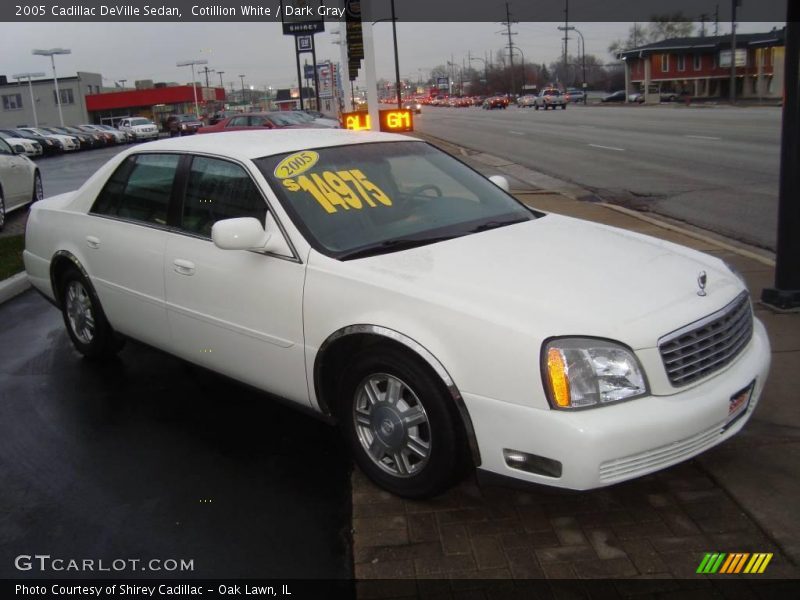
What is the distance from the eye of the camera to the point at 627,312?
3.14 m

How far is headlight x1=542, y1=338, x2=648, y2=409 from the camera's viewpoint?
296 cm

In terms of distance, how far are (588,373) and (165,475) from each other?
2.19 m

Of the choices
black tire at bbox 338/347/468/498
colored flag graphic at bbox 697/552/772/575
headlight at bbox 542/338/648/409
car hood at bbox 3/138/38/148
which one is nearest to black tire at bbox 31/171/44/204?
black tire at bbox 338/347/468/498

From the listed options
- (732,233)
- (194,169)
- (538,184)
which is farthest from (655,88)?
(194,169)

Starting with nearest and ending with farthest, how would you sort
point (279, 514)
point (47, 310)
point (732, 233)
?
point (279, 514)
point (47, 310)
point (732, 233)

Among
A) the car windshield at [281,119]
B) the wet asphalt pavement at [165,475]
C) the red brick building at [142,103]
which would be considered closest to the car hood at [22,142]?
the car windshield at [281,119]

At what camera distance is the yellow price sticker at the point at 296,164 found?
4.15 m

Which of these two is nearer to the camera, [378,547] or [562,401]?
[562,401]

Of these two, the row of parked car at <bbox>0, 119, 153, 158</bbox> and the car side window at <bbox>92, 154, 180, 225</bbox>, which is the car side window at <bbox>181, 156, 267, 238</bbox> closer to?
the car side window at <bbox>92, 154, 180, 225</bbox>

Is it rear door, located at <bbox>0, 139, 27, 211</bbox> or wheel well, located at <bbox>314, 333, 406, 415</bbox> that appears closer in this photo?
wheel well, located at <bbox>314, 333, 406, 415</bbox>

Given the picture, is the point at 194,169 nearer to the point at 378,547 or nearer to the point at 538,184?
the point at 378,547

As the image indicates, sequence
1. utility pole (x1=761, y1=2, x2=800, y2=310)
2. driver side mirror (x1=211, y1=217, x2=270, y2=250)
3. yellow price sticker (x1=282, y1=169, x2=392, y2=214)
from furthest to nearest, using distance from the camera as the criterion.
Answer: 1. utility pole (x1=761, y1=2, x2=800, y2=310)
2. yellow price sticker (x1=282, y1=169, x2=392, y2=214)
3. driver side mirror (x1=211, y1=217, x2=270, y2=250)

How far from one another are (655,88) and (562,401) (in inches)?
3124

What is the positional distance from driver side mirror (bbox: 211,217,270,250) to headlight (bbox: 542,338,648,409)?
1.54m
